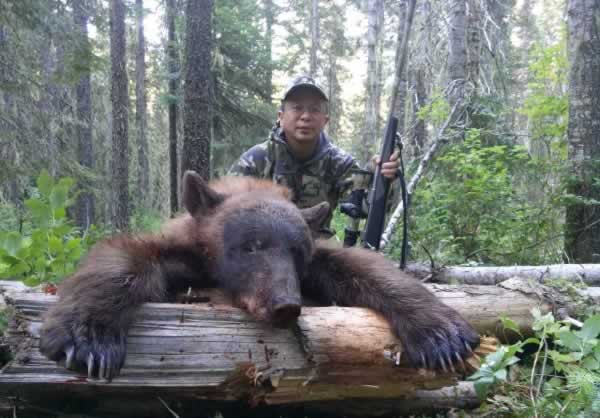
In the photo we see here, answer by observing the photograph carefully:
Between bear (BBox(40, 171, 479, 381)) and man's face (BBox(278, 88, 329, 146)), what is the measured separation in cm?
193

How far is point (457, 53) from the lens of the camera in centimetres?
980

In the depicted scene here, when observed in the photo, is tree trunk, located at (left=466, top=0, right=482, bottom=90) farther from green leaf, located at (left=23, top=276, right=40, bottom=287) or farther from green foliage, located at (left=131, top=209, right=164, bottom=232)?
green foliage, located at (left=131, top=209, right=164, bottom=232)

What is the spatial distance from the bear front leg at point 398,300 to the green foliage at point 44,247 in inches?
83.3

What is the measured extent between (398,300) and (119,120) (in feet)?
43.0

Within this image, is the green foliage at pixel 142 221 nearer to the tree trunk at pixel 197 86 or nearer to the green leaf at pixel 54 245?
the tree trunk at pixel 197 86

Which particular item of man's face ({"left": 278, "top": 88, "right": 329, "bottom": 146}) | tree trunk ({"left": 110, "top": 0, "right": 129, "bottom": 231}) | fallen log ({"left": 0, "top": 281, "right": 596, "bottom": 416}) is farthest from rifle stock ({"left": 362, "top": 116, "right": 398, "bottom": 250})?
tree trunk ({"left": 110, "top": 0, "right": 129, "bottom": 231})

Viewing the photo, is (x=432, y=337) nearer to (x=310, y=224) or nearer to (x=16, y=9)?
(x=310, y=224)

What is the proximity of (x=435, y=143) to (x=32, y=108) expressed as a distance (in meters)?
6.73

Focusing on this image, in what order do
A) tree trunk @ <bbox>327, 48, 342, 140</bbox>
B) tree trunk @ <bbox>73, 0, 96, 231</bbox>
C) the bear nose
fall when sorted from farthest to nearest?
tree trunk @ <bbox>327, 48, 342, 140</bbox>, tree trunk @ <bbox>73, 0, 96, 231</bbox>, the bear nose

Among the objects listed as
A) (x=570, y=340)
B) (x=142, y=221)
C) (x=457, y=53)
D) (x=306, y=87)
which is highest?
(x=457, y=53)

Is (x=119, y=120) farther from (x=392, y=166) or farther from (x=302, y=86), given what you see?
(x=392, y=166)

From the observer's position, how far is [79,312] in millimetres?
2473

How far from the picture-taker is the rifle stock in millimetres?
4953

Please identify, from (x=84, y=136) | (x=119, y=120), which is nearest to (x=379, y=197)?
(x=119, y=120)
